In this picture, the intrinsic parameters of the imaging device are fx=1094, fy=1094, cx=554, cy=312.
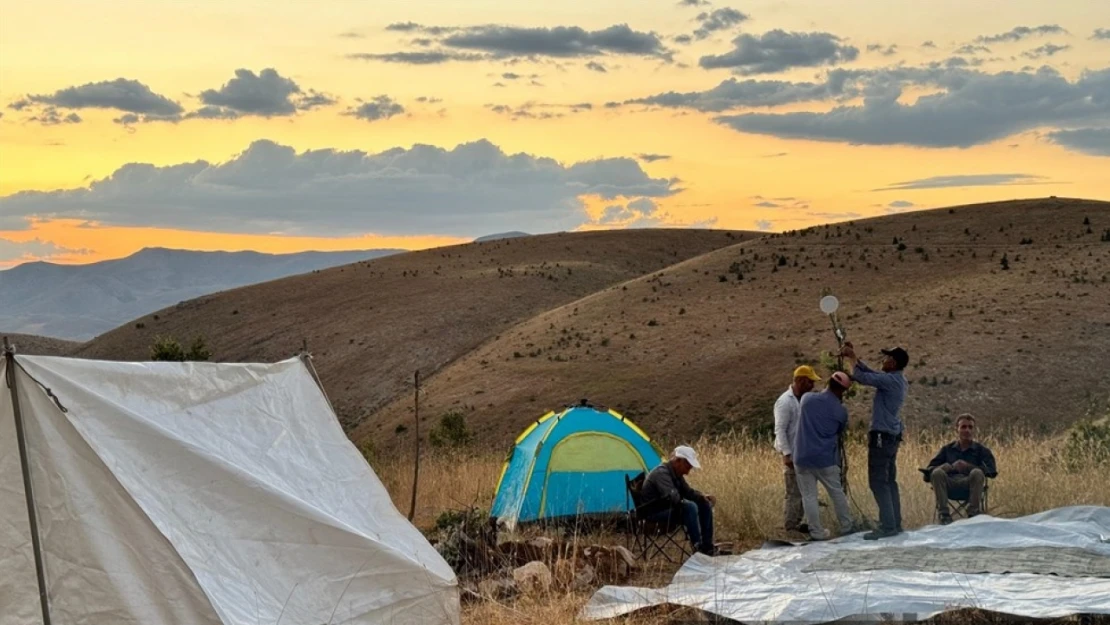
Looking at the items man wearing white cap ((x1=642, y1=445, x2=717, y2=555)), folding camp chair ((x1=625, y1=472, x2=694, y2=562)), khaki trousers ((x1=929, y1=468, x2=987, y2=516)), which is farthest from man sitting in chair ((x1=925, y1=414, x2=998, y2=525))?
folding camp chair ((x1=625, y1=472, x2=694, y2=562))

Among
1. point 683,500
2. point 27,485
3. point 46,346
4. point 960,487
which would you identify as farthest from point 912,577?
point 46,346

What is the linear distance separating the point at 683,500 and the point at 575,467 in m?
2.76

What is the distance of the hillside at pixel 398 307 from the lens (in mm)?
59688

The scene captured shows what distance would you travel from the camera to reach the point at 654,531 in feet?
40.8

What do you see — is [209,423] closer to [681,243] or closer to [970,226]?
[970,226]

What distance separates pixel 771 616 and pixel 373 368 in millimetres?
51384

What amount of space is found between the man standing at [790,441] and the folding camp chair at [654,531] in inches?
49.4

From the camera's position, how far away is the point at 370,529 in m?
9.07

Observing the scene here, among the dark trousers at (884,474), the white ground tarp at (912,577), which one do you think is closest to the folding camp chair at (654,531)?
the white ground tarp at (912,577)

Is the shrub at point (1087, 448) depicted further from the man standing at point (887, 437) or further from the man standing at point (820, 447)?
the man standing at point (820, 447)

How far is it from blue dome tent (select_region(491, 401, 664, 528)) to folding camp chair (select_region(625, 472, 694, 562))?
1.14 metres

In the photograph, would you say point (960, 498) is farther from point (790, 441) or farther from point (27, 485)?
point (27, 485)

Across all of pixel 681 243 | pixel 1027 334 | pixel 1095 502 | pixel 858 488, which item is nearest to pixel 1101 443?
pixel 1095 502

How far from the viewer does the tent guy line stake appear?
697 cm
